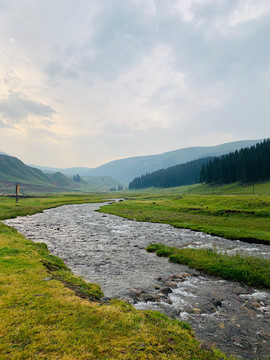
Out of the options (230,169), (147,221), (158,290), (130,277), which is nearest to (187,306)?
(158,290)

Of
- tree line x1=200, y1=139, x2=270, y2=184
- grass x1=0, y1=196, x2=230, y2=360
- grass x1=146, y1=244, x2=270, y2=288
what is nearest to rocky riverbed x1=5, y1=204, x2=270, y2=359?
grass x1=146, y1=244, x2=270, y2=288

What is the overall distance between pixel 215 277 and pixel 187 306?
575cm

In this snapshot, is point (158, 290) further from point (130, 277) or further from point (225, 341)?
point (225, 341)

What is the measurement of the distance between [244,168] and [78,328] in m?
144

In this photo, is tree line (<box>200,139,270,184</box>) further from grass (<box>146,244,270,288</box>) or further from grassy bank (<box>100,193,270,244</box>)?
grass (<box>146,244,270,288</box>)

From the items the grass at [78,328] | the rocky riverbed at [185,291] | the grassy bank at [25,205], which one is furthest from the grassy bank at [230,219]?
the grassy bank at [25,205]

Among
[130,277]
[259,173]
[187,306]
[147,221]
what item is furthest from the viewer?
[259,173]

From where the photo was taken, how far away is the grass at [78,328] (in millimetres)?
6582

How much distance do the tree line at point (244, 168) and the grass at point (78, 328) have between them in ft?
459

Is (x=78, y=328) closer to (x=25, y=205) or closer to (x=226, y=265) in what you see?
(x=226, y=265)

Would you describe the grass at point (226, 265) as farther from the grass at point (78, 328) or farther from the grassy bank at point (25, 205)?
the grassy bank at point (25, 205)

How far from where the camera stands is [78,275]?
14875 millimetres

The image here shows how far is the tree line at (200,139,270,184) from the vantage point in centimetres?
12603

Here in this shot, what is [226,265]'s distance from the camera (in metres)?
16.9
